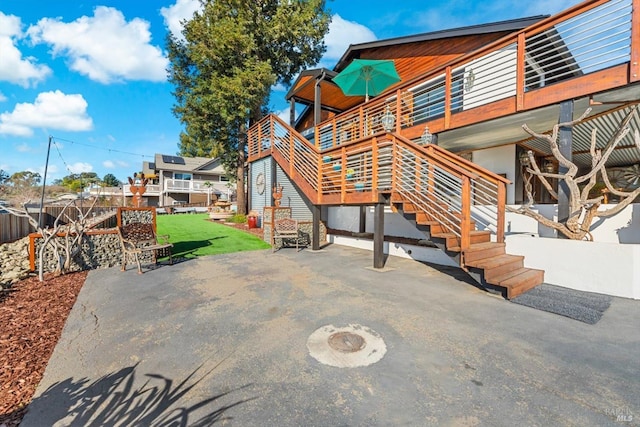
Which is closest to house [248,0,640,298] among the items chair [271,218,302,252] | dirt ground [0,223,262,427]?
chair [271,218,302,252]

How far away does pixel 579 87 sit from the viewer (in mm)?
4711

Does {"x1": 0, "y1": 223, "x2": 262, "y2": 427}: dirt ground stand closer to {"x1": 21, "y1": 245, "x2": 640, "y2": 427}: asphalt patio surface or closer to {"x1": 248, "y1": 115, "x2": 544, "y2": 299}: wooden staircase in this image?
{"x1": 21, "y1": 245, "x2": 640, "y2": 427}: asphalt patio surface

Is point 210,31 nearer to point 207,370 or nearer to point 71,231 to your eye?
point 71,231

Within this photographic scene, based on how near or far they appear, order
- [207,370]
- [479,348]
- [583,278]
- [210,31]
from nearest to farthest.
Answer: [207,370], [479,348], [583,278], [210,31]

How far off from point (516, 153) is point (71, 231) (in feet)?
40.1

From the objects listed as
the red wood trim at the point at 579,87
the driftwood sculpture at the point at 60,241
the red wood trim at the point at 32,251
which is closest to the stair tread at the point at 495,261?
the red wood trim at the point at 579,87

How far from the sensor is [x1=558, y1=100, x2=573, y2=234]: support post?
4.87 m

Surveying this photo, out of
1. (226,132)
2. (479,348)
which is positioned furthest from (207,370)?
(226,132)

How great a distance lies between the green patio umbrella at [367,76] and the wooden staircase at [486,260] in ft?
19.9

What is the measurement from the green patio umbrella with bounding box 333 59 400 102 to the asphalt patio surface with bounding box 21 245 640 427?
779 cm

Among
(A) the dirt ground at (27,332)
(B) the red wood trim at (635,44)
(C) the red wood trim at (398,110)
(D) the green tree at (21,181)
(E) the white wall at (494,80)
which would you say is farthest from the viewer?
(D) the green tree at (21,181)

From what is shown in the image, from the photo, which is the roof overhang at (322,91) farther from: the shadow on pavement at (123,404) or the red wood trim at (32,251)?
the shadow on pavement at (123,404)

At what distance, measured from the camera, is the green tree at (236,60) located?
12.8 m

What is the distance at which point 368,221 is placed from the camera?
1030 cm
